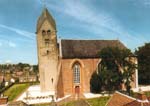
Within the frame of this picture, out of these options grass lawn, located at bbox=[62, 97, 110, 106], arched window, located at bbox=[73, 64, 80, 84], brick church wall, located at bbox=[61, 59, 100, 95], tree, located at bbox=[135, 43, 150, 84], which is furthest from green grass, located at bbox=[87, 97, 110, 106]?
tree, located at bbox=[135, 43, 150, 84]

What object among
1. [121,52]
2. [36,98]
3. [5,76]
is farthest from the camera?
[5,76]

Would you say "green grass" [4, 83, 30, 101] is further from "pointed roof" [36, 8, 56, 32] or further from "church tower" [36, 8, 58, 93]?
"pointed roof" [36, 8, 56, 32]

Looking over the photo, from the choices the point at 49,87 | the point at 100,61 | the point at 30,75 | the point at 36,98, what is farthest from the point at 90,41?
the point at 30,75

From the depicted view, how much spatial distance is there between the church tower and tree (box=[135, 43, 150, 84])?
2320 cm

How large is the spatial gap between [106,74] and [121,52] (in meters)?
5.73

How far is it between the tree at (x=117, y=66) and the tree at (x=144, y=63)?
40.6 feet


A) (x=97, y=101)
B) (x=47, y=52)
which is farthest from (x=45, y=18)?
(x=97, y=101)

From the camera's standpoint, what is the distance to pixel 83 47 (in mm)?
63531

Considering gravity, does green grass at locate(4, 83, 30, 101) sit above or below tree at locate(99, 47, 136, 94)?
below

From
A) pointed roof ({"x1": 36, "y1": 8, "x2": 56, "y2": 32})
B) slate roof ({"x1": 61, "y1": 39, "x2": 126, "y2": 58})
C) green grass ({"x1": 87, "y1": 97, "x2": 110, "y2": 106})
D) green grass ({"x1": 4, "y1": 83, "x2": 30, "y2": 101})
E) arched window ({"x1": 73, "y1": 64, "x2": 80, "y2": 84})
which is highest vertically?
pointed roof ({"x1": 36, "y1": 8, "x2": 56, "y2": 32})

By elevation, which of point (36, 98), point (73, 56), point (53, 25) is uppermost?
point (53, 25)

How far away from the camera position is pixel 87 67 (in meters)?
61.9

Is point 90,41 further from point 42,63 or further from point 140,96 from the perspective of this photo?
point 140,96

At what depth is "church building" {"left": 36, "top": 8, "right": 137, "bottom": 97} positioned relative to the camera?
60.6 metres
